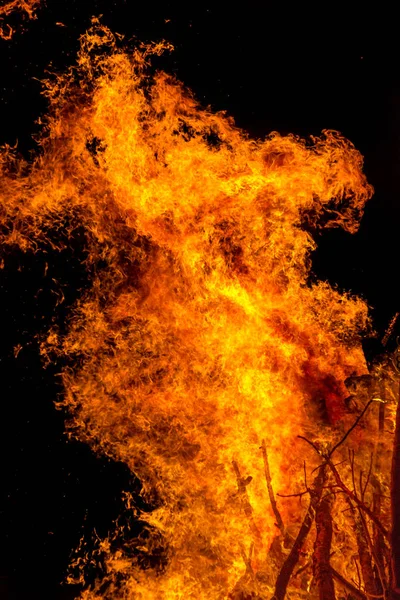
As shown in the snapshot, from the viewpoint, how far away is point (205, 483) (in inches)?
293

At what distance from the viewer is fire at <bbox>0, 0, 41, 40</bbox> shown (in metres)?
6.41

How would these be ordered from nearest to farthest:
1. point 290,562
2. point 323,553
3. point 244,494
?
point 290,562 → point 323,553 → point 244,494

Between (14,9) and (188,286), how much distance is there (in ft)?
13.4

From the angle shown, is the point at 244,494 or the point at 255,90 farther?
the point at 255,90

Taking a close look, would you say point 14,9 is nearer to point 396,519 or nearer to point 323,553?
point 323,553

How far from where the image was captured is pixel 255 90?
766cm

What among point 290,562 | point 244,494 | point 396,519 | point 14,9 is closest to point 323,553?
point 290,562

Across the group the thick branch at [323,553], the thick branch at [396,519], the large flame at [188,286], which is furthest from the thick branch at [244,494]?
the thick branch at [396,519]

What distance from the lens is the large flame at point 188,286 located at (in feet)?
24.0

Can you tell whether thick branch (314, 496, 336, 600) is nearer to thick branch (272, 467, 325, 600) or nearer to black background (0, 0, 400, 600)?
thick branch (272, 467, 325, 600)

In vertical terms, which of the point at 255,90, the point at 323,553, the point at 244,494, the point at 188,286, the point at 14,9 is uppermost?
the point at 255,90

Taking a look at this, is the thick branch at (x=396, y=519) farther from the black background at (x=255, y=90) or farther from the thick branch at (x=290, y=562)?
the black background at (x=255, y=90)

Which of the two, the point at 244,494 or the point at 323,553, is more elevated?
the point at 244,494

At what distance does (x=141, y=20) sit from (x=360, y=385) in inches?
212
